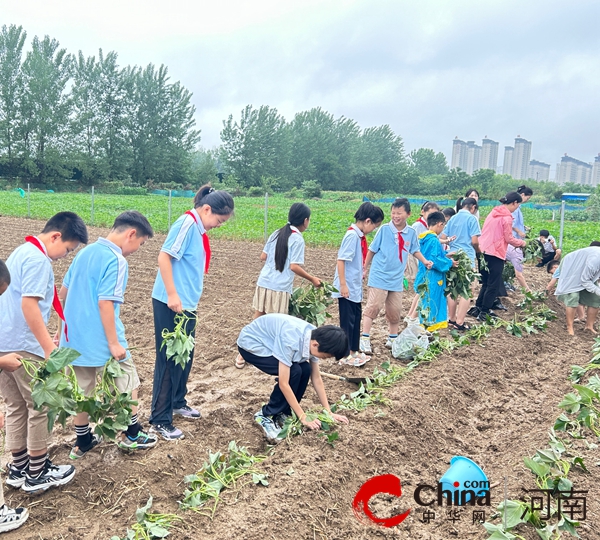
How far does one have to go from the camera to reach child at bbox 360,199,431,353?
18.3 ft

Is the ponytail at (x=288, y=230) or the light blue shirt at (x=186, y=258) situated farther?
the ponytail at (x=288, y=230)

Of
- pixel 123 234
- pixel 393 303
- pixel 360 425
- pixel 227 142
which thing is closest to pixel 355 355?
pixel 393 303

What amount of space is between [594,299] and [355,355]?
3.47 metres

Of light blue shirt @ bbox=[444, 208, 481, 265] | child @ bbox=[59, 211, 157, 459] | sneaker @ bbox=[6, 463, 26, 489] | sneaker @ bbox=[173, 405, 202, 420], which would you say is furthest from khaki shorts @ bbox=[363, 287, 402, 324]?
sneaker @ bbox=[6, 463, 26, 489]

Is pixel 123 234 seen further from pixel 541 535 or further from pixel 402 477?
pixel 541 535

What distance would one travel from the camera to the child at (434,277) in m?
6.03

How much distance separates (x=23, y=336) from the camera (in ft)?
9.75

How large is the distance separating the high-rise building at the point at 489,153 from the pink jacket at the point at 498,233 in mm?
130814

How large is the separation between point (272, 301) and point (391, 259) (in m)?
1.51

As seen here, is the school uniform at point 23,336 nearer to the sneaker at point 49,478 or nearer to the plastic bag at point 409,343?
the sneaker at point 49,478

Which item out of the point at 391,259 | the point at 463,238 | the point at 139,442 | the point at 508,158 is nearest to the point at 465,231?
the point at 463,238

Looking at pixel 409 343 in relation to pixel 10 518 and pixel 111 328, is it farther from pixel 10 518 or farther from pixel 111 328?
pixel 10 518

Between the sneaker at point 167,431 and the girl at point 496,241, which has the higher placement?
the girl at point 496,241

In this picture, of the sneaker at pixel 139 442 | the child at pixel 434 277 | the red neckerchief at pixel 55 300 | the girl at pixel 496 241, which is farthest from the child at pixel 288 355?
the girl at pixel 496 241
